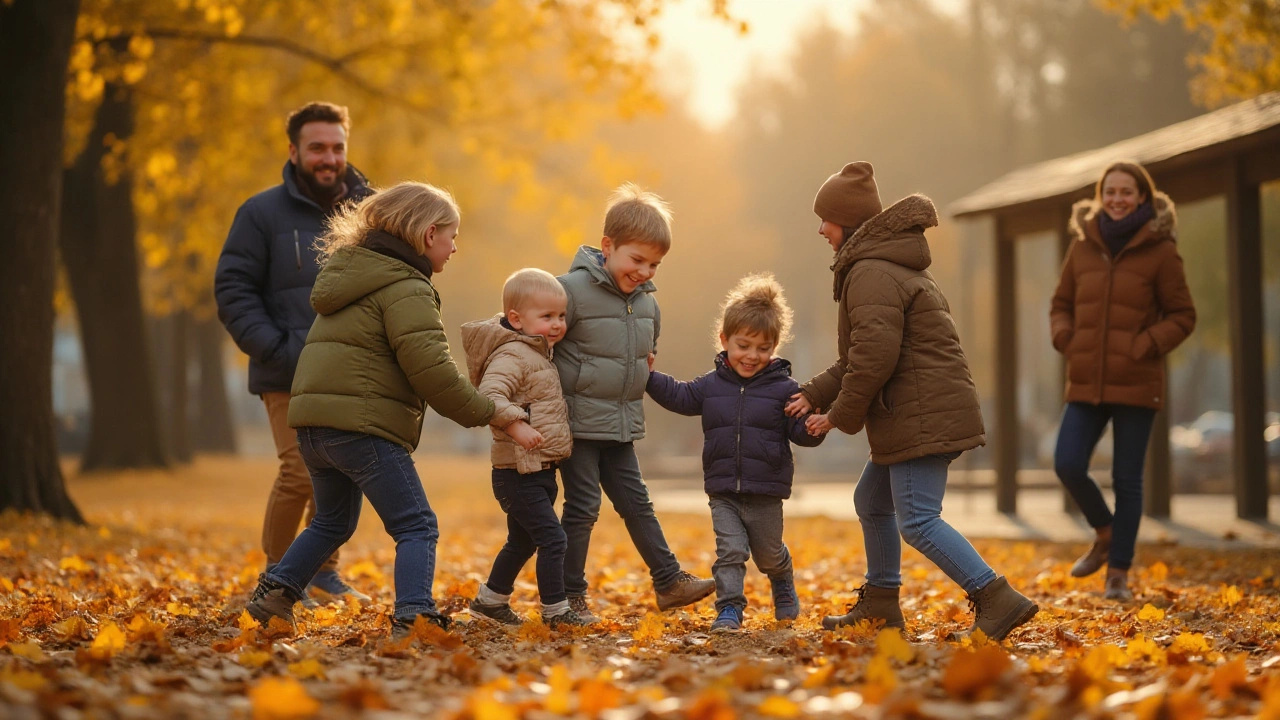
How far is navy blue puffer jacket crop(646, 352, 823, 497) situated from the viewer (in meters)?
5.33

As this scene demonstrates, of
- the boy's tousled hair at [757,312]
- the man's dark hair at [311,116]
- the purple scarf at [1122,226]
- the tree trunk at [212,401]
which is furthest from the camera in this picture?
the tree trunk at [212,401]

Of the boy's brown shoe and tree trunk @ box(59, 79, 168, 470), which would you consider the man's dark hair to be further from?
tree trunk @ box(59, 79, 168, 470)

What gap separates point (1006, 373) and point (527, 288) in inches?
351

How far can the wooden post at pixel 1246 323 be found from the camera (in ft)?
34.0

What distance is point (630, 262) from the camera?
5.40m

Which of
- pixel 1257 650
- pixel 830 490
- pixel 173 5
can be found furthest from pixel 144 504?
pixel 1257 650

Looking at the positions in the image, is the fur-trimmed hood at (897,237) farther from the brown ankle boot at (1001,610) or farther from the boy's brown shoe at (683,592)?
the boy's brown shoe at (683,592)

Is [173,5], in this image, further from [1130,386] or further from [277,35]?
[1130,386]

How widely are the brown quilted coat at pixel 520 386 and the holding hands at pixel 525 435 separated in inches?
1.2

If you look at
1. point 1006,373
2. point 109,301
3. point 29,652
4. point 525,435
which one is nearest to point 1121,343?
point 525,435

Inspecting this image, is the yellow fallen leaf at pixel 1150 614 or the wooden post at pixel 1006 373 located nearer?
the yellow fallen leaf at pixel 1150 614

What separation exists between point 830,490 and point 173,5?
12243 mm

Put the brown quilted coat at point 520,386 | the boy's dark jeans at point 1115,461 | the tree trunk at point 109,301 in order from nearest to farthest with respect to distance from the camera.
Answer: the brown quilted coat at point 520,386 < the boy's dark jeans at point 1115,461 < the tree trunk at point 109,301

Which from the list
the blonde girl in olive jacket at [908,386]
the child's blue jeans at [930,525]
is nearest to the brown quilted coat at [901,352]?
the blonde girl in olive jacket at [908,386]
